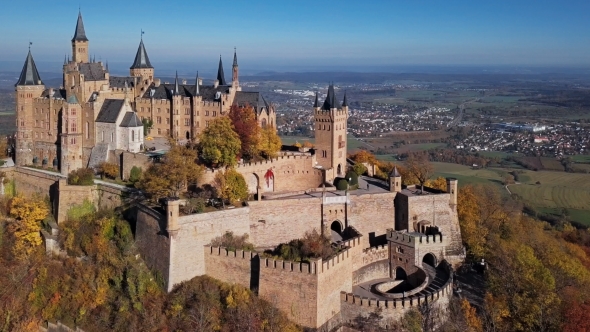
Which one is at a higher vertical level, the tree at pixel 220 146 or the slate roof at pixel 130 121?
the slate roof at pixel 130 121

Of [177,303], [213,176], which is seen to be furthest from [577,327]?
[213,176]

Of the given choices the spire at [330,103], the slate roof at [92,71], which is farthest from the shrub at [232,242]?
the slate roof at [92,71]

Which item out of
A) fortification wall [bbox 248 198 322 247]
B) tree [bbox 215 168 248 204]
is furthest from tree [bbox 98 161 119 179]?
fortification wall [bbox 248 198 322 247]

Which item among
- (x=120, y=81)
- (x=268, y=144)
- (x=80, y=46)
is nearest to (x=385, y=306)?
(x=268, y=144)

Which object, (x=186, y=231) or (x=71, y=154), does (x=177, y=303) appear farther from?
(x=71, y=154)

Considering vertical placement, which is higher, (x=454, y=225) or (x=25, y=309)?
(x=454, y=225)

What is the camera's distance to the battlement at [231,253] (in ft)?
93.4

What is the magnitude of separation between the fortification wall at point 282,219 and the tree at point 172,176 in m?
4.12

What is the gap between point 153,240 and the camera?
99.6 feet

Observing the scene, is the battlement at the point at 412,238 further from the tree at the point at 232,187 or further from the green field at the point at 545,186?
the green field at the point at 545,186

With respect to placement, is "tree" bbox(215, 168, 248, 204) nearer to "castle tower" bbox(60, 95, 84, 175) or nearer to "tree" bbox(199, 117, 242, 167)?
"tree" bbox(199, 117, 242, 167)

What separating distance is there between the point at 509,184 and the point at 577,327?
5210 centimetres

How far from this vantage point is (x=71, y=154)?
4184cm

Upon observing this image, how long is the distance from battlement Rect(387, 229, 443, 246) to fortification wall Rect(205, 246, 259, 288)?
8683mm
